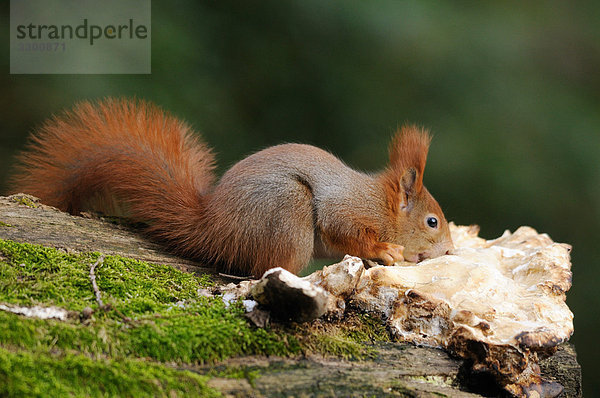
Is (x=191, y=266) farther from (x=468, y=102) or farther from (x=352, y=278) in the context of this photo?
(x=468, y=102)

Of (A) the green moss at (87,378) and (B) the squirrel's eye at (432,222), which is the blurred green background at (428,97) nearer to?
(B) the squirrel's eye at (432,222)

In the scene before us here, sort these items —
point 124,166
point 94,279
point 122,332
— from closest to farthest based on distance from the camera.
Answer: point 122,332
point 94,279
point 124,166

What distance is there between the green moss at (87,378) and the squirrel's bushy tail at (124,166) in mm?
960

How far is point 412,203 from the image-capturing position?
7.42ft

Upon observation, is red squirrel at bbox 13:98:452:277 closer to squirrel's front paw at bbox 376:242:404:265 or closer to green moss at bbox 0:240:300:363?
squirrel's front paw at bbox 376:242:404:265

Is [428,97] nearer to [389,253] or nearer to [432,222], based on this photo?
[432,222]

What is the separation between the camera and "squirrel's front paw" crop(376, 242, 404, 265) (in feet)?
6.80

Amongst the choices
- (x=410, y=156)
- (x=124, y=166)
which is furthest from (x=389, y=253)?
(x=124, y=166)

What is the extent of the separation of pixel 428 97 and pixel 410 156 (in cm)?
116

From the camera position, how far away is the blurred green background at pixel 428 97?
299 centimetres

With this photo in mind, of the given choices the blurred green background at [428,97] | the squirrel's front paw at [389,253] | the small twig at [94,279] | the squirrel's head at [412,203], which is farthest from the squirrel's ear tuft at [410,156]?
the small twig at [94,279]

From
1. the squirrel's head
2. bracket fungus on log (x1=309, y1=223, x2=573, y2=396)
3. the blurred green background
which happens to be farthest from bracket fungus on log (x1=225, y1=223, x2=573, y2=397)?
the blurred green background

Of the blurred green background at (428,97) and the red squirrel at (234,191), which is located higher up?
the blurred green background at (428,97)

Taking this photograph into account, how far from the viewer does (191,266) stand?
73.2 inches
